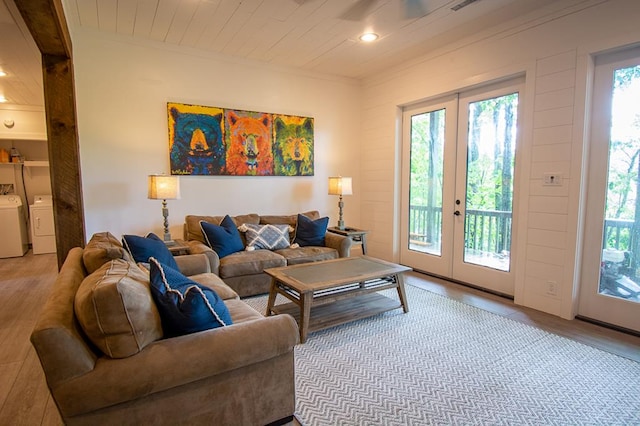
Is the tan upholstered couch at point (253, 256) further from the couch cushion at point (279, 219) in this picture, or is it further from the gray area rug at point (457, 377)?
the gray area rug at point (457, 377)

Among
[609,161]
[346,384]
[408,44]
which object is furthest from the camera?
[408,44]

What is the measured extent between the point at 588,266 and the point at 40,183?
8319 mm

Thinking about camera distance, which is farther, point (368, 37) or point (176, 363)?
point (368, 37)

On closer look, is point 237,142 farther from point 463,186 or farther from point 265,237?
point 463,186

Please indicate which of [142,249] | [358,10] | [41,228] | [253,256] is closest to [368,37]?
[358,10]

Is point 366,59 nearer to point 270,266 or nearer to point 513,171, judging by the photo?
point 513,171

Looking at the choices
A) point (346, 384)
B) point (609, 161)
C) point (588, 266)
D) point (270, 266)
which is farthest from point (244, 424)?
point (609, 161)

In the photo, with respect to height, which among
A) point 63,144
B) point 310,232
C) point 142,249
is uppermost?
point 63,144

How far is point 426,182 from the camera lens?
4508 millimetres

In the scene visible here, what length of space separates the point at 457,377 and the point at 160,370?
1763 mm

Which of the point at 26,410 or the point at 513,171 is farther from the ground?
the point at 513,171

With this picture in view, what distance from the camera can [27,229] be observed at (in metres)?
6.02

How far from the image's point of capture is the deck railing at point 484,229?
280cm

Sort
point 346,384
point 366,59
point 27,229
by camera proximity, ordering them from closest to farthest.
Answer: point 346,384
point 366,59
point 27,229
